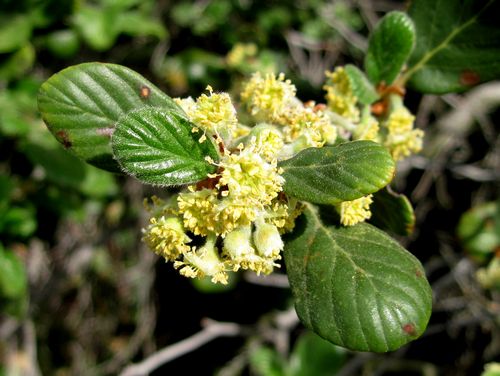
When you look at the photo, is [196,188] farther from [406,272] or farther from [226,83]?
[226,83]

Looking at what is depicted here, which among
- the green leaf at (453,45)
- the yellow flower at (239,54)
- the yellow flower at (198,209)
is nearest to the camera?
the yellow flower at (198,209)

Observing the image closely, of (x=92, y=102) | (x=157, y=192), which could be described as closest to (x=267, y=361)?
(x=157, y=192)

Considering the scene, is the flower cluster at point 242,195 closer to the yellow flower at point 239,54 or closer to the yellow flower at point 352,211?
the yellow flower at point 352,211

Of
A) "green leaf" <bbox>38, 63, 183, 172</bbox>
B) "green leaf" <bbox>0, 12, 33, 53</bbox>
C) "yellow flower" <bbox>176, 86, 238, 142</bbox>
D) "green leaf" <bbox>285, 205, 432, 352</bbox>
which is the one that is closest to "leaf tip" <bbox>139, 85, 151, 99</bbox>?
"green leaf" <bbox>38, 63, 183, 172</bbox>

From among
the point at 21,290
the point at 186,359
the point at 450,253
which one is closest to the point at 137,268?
the point at 186,359

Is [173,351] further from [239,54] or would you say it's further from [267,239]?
[267,239]

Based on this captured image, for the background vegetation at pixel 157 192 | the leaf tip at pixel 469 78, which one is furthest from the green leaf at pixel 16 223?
the leaf tip at pixel 469 78

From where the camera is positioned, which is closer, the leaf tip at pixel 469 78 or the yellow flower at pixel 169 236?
the yellow flower at pixel 169 236

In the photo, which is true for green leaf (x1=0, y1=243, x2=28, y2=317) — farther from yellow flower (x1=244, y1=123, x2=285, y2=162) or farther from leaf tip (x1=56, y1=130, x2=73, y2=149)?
yellow flower (x1=244, y1=123, x2=285, y2=162)
